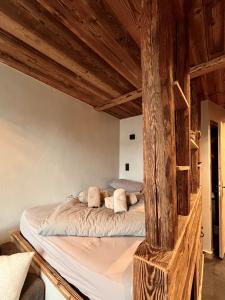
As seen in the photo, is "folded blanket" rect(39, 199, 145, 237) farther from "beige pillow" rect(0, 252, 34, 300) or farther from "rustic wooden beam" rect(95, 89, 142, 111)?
"rustic wooden beam" rect(95, 89, 142, 111)

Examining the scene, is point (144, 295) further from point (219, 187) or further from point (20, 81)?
point (219, 187)

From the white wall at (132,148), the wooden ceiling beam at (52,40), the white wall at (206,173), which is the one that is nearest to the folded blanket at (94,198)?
the wooden ceiling beam at (52,40)

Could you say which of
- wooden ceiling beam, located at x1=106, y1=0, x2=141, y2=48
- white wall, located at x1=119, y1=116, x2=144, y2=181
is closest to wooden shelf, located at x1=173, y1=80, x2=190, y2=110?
wooden ceiling beam, located at x1=106, y1=0, x2=141, y2=48

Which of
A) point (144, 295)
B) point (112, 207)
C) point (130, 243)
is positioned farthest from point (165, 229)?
point (112, 207)

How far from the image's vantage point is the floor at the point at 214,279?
195 cm

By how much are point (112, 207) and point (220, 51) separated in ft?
6.13

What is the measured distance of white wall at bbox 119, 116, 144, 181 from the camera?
3.45 metres

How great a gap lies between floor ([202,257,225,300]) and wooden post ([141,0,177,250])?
1888mm

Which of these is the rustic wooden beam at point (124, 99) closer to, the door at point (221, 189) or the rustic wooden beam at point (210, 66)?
the rustic wooden beam at point (210, 66)

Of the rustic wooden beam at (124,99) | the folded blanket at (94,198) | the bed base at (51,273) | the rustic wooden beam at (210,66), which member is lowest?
the bed base at (51,273)

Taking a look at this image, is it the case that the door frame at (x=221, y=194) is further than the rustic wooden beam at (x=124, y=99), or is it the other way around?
the door frame at (x=221, y=194)

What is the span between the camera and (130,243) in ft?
4.19

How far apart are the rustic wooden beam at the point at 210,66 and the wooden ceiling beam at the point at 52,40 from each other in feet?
Result: 2.73

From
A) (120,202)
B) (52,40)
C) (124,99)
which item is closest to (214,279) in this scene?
(120,202)
